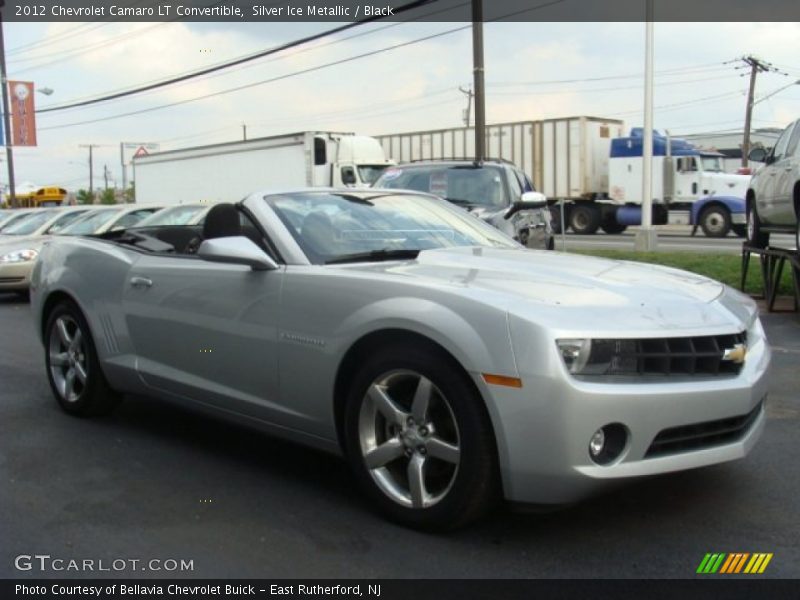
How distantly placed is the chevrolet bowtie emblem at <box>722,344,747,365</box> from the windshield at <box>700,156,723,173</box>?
2508 centimetres

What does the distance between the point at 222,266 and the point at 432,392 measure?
5.13 feet

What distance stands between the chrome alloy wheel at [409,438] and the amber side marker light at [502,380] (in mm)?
242

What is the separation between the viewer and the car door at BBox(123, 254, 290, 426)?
4.11 metres

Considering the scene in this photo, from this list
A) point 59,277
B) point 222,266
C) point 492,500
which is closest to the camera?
point 492,500

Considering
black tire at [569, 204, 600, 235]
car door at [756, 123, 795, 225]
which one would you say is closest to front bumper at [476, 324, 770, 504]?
car door at [756, 123, 795, 225]

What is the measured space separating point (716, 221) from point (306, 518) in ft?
78.3

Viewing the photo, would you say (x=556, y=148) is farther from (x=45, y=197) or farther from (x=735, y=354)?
(x=45, y=197)

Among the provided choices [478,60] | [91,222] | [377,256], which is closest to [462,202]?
[478,60]

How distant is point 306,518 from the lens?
12.4ft

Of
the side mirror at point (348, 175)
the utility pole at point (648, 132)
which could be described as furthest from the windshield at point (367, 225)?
the side mirror at point (348, 175)

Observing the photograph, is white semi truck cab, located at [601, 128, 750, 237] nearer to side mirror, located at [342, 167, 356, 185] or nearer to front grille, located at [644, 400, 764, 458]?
side mirror, located at [342, 167, 356, 185]

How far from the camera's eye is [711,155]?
2742 cm
